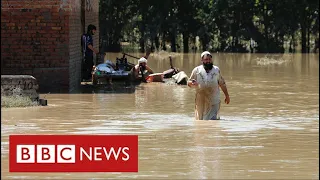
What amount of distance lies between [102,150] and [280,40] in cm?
4086

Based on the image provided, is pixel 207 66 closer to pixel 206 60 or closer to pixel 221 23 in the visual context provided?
pixel 206 60

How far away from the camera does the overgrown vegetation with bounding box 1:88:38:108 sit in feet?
55.9

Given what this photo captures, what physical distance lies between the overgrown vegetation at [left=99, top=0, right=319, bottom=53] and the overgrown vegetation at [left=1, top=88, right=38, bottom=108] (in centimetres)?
3187

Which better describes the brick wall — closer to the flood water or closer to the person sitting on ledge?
the person sitting on ledge

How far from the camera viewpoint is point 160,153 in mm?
11359

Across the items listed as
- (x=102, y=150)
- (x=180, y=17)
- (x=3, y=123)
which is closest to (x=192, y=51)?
(x=180, y=17)

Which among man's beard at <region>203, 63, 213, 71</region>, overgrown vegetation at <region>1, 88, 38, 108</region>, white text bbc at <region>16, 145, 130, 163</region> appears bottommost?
white text bbc at <region>16, 145, 130, 163</region>

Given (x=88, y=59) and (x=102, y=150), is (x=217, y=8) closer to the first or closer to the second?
(x=88, y=59)

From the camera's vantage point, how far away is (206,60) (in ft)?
46.4

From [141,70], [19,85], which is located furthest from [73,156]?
[141,70]

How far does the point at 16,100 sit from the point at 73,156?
290 inches

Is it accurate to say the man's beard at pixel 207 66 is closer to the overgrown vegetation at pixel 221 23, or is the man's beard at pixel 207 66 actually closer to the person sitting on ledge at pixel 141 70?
the person sitting on ledge at pixel 141 70

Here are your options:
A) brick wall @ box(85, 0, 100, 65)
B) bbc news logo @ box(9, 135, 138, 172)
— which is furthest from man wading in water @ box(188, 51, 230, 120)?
brick wall @ box(85, 0, 100, 65)

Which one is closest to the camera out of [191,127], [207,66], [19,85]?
[191,127]
